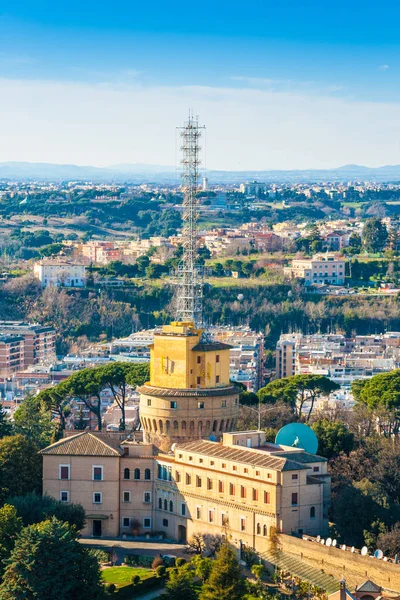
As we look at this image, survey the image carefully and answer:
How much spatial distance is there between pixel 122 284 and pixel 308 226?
181 ft

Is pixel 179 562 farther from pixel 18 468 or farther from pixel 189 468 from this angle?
pixel 18 468

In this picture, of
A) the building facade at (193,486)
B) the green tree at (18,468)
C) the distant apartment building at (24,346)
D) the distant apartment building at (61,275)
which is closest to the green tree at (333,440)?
the building facade at (193,486)

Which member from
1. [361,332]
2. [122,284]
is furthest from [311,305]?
[122,284]

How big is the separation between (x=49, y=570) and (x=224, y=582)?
4.67 meters

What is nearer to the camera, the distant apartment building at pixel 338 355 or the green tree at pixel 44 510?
the green tree at pixel 44 510

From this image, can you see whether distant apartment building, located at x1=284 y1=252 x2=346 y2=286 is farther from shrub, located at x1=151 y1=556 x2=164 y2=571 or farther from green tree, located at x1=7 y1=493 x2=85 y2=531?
shrub, located at x1=151 y1=556 x2=164 y2=571

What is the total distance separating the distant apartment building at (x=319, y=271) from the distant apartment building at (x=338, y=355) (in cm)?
2038

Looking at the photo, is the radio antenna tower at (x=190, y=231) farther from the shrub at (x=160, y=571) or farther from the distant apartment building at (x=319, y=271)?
the distant apartment building at (x=319, y=271)

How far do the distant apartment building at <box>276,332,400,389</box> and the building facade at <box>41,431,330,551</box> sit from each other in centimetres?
3830

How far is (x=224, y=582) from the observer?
47.3 m

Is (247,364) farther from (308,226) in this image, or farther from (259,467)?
(308,226)

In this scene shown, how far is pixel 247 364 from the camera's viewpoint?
10450 centimetres

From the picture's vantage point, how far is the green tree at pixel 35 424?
2472 inches

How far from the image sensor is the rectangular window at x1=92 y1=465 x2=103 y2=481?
55938mm
